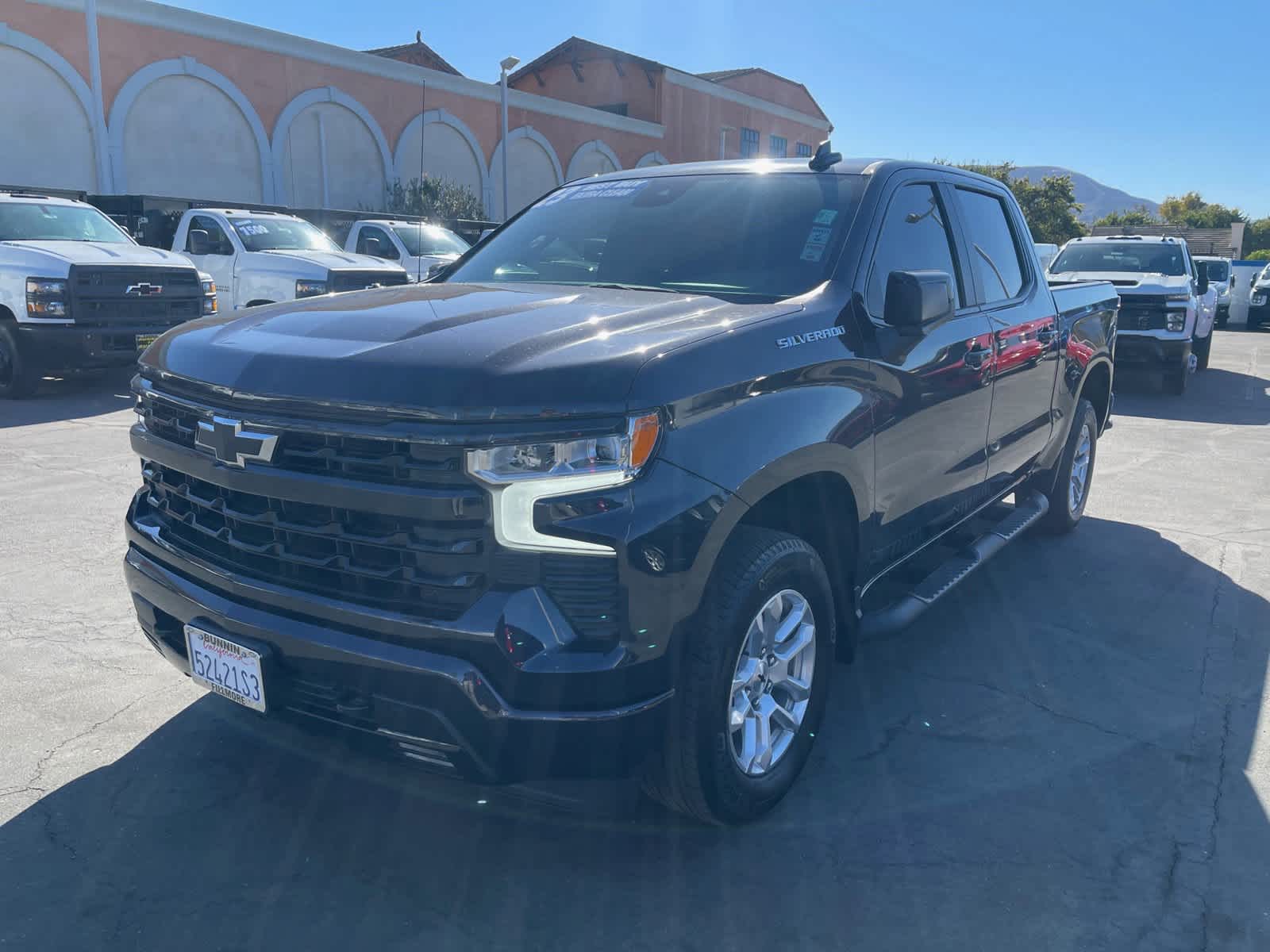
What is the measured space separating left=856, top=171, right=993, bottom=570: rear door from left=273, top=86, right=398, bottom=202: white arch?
2275 cm

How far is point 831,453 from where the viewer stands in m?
3.12

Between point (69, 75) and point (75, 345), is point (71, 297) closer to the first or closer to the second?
point (75, 345)

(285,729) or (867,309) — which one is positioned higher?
(867,309)

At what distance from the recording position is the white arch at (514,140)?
29.6 m

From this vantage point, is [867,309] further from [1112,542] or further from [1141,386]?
[1141,386]

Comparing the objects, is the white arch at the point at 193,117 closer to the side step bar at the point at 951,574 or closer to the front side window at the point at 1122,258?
the front side window at the point at 1122,258

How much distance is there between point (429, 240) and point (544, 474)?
40.7ft

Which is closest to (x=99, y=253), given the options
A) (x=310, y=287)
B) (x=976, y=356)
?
(x=310, y=287)

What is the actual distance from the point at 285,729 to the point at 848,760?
193 cm

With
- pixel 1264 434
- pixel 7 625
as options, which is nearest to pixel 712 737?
pixel 7 625

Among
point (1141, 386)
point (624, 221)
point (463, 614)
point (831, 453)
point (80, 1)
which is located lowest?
point (1141, 386)

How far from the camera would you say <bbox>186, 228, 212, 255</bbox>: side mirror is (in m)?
12.9

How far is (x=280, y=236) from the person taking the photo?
1302 cm

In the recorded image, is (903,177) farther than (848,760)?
Yes
